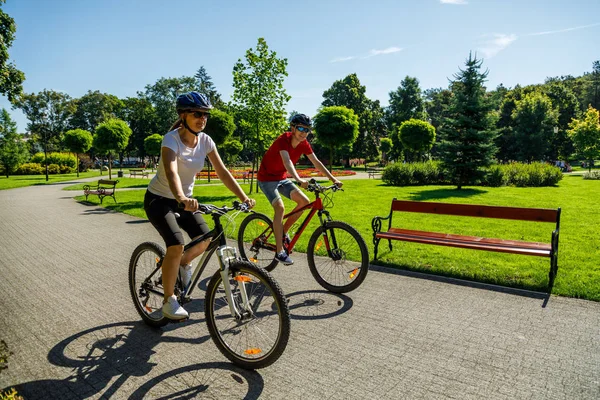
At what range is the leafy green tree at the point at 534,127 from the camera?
155ft

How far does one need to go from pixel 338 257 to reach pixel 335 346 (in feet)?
4.82

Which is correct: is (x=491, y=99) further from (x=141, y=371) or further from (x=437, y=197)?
(x=141, y=371)

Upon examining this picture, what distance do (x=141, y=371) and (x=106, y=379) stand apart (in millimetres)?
248

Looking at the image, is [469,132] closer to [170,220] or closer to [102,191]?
[102,191]

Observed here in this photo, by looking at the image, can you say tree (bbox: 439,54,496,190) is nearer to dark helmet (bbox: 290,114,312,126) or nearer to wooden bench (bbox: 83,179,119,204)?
wooden bench (bbox: 83,179,119,204)

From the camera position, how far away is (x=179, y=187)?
312cm

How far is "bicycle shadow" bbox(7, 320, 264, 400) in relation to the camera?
9.51 ft

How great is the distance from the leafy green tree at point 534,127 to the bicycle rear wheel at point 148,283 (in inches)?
2047

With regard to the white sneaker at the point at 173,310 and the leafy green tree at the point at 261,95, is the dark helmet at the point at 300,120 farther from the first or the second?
the leafy green tree at the point at 261,95

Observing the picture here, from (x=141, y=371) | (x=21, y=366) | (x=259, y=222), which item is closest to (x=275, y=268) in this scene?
(x=259, y=222)

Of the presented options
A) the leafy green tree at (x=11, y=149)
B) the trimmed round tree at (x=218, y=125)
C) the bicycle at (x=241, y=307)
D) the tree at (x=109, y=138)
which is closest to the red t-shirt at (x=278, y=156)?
the bicycle at (x=241, y=307)

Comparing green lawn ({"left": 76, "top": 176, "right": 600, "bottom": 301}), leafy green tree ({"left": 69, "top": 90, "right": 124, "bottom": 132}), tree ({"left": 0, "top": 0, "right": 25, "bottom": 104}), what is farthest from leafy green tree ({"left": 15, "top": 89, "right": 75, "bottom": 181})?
green lawn ({"left": 76, "top": 176, "right": 600, "bottom": 301})

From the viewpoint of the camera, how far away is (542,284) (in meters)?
5.14

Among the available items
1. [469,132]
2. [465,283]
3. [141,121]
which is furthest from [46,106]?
[465,283]
